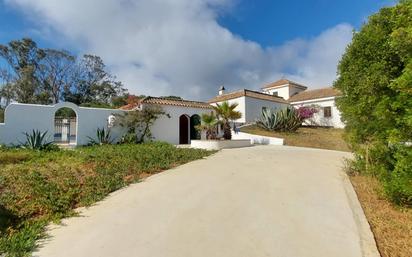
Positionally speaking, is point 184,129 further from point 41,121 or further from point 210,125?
point 41,121

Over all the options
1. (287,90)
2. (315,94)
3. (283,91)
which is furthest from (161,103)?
(283,91)

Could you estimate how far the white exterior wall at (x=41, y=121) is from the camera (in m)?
13.8

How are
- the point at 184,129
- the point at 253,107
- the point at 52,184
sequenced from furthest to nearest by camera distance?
the point at 253,107 → the point at 184,129 → the point at 52,184

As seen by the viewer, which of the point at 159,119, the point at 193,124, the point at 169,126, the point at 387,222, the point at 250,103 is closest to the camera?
the point at 387,222

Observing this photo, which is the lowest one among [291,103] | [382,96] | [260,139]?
[260,139]

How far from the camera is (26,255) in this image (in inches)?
139

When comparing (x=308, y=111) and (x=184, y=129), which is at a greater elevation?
(x=308, y=111)

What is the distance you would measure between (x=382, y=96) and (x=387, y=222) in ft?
10.6

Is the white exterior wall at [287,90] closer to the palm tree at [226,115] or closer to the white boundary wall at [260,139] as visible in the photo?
the white boundary wall at [260,139]

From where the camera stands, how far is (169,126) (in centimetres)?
1927

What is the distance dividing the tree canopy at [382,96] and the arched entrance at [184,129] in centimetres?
1328

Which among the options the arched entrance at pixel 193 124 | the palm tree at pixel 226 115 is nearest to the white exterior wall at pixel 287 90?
the arched entrance at pixel 193 124

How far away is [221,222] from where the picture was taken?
4512 mm

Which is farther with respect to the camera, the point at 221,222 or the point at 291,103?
the point at 291,103
